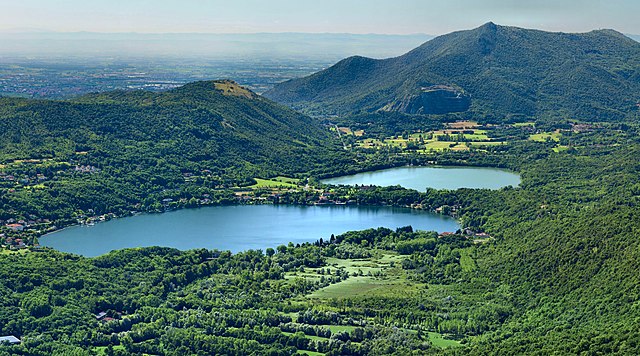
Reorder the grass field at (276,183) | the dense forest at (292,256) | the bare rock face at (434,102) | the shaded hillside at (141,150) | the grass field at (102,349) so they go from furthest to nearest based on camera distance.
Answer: the bare rock face at (434,102)
the grass field at (276,183)
the shaded hillside at (141,150)
the dense forest at (292,256)
the grass field at (102,349)

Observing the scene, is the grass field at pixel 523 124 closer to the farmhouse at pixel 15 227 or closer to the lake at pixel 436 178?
the lake at pixel 436 178

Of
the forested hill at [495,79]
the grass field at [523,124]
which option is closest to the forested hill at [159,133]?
the grass field at [523,124]

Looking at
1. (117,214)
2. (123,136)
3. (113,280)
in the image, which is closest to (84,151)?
(123,136)

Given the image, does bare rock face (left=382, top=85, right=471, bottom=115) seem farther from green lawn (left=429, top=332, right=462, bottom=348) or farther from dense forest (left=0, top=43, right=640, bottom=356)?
green lawn (left=429, top=332, right=462, bottom=348)

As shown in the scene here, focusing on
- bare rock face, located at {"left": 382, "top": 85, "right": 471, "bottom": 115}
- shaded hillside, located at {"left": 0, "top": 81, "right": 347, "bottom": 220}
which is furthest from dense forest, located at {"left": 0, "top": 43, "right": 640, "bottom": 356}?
bare rock face, located at {"left": 382, "top": 85, "right": 471, "bottom": 115}

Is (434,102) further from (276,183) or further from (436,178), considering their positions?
(276,183)

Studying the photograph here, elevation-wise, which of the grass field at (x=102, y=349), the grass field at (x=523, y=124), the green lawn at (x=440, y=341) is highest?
the grass field at (x=523, y=124)
